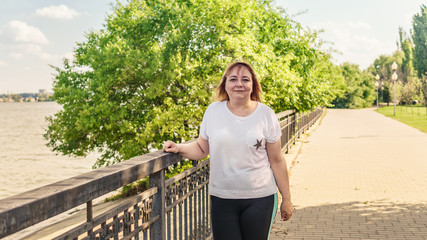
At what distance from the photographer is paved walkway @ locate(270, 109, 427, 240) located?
239 inches

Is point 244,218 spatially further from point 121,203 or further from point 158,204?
point 121,203

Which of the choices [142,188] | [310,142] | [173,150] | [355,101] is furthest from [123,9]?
[355,101]

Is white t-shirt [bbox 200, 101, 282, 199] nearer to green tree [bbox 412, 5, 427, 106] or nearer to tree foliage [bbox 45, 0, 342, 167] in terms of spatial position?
tree foliage [bbox 45, 0, 342, 167]

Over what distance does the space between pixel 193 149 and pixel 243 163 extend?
572mm

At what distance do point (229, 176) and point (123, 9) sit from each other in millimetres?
20002

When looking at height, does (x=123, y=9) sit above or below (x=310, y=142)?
above

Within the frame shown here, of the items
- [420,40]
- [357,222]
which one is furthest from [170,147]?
[420,40]

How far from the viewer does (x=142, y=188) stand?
19.4 meters

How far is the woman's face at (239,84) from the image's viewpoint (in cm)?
310

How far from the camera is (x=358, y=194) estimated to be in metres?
8.44

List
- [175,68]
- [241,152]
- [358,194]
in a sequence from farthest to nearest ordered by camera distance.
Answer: [175,68] < [358,194] < [241,152]

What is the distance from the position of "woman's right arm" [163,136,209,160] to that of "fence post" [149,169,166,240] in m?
0.22

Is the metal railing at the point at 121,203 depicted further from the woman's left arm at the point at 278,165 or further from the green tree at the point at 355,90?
the green tree at the point at 355,90

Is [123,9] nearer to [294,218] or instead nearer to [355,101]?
[294,218]
